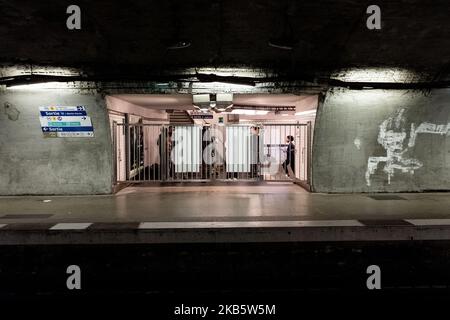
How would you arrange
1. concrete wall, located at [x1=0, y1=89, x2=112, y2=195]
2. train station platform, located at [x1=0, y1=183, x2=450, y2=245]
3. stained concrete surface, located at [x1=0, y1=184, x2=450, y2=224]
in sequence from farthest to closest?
concrete wall, located at [x1=0, y1=89, x2=112, y2=195], stained concrete surface, located at [x1=0, y1=184, x2=450, y2=224], train station platform, located at [x1=0, y1=183, x2=450, y2=245]

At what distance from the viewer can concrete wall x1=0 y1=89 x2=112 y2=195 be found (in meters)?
10.7

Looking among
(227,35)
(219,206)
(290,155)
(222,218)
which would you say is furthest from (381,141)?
(222,218)

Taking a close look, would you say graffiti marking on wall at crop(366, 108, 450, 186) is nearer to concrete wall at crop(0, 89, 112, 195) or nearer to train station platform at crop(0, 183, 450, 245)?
train station platform at crop(0, 183, 450, 245)

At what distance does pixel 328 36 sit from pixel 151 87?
4.67 m

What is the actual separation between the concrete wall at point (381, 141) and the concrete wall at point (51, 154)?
590 cm

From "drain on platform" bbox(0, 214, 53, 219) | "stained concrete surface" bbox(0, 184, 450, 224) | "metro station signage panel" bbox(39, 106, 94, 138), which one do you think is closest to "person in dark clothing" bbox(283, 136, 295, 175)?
"stained concrete surface" bbox(0, 184, 450, 224)

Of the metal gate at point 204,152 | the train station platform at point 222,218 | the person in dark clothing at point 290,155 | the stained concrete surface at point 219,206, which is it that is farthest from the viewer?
the person in dark clothing at point 290,155

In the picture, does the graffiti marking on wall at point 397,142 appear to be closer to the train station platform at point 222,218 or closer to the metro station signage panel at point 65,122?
the train station platform at point 222,218

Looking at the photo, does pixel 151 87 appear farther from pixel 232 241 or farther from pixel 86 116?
pixel 232 241

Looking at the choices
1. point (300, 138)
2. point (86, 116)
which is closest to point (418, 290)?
point (300, 138)

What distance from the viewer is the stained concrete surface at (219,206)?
27.2ft

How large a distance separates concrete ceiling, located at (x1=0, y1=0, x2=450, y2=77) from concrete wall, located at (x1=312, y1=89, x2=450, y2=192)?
0.92 metres

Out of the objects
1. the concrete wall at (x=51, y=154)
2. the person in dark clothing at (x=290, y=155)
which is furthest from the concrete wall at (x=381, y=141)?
the concrete wall at (x=51, y=154)
